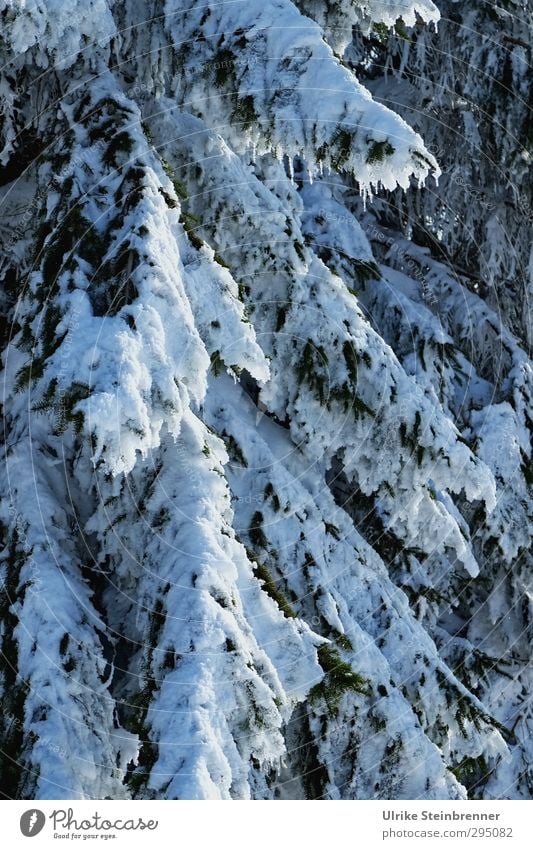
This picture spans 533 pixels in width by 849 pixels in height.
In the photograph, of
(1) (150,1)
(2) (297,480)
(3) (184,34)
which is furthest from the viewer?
(2) (297,480)

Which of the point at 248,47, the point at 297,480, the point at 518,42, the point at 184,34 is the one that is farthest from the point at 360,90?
the point at 518,42

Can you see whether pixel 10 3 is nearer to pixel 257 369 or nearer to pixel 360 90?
pixel 360 90

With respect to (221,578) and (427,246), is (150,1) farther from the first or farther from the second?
(427,246)

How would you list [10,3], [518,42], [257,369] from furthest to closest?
1. [518,42]
2. [257,369]
3. [10,3]

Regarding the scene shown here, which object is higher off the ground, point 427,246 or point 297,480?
point 427,246

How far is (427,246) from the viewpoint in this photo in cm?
953

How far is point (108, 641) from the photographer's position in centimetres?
427

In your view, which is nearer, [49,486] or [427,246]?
[49,486]

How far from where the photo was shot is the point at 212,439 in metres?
4.34

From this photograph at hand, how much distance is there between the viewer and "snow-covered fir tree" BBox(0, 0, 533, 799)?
11.8 ft

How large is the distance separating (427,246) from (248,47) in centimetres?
540

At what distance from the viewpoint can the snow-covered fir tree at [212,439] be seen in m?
3.59

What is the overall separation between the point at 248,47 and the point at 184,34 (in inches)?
16.7

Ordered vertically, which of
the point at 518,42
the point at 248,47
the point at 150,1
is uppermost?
the point at 518,42
